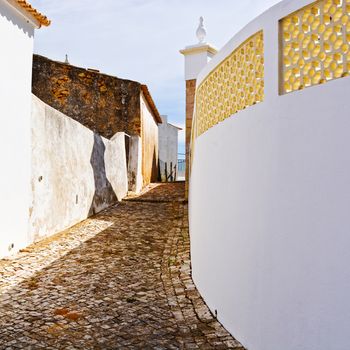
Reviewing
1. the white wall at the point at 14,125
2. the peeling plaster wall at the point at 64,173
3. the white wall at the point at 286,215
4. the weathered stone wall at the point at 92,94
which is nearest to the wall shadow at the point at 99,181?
the peeling plaster wall at the point at 64,173

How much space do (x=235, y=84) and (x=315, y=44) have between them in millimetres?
1116

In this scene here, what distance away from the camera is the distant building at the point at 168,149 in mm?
28125

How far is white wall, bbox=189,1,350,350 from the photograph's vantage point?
7.21ft

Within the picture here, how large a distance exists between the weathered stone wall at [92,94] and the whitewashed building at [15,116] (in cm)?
885

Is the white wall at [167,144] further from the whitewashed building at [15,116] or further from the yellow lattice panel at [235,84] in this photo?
the yellow lattice panel at [235,84]

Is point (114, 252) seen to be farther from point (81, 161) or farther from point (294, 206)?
point (294, 206)

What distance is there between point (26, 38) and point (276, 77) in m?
5.53

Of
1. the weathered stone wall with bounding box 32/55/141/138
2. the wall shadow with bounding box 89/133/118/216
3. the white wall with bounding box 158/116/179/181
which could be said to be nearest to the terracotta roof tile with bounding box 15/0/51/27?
the wall shadow with bounding box 89/133/118/216

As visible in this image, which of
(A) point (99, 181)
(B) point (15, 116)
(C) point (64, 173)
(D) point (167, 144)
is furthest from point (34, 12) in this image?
(D) point (167, 144)

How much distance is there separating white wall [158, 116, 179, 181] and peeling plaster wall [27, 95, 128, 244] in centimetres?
1613

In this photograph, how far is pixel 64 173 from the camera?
862 centimetres

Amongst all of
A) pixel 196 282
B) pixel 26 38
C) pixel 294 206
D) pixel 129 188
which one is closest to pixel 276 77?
pixel 294 206

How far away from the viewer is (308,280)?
237 centimetres

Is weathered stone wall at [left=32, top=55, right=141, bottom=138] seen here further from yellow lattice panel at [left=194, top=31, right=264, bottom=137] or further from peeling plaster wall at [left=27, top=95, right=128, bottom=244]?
yellow lattice panel at [left=194, top=31, right=264, bottom=137]
